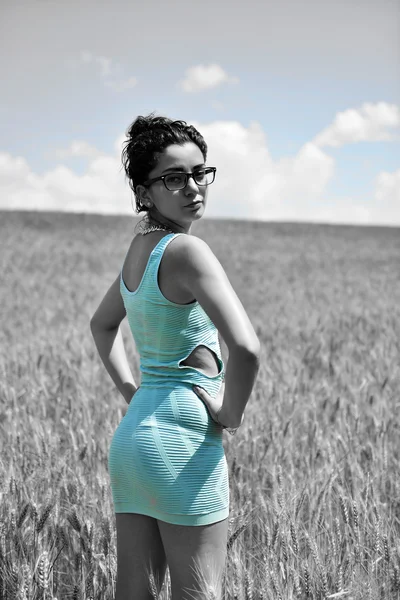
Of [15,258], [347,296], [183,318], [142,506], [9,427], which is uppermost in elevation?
[15,258]

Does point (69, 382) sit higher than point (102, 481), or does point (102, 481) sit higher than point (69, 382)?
point (69, 382)

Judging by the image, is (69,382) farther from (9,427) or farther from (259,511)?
(259,511)

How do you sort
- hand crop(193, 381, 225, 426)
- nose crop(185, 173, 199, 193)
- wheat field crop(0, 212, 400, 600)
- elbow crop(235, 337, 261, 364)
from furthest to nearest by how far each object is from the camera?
wheat field crop(0, 212, 400, 600) < nose crop(185, 173, 199, 193) < hand crop(193, 381, 225, 426) < elbow crop(235, 337, 261, 364)

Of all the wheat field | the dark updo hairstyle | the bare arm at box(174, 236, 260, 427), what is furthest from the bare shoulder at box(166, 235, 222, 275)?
the wheat field

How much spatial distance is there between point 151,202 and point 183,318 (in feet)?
1.06

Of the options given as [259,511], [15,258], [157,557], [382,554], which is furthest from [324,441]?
[15,258]

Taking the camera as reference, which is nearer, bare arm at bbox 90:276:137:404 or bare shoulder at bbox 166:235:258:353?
bare shoulder at bbox 166:235:258:353

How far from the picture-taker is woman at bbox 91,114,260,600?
1250 mm

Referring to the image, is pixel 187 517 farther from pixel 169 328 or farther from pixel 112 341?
pixel 112 341

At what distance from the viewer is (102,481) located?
6.56 feet

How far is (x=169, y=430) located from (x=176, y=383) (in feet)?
0.36

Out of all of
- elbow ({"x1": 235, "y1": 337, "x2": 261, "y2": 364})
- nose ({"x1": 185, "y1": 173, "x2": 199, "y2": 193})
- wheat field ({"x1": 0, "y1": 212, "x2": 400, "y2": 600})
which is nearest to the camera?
elbow ({"x1": 235, "y1": 337, "x2": 261, "y2": 364})

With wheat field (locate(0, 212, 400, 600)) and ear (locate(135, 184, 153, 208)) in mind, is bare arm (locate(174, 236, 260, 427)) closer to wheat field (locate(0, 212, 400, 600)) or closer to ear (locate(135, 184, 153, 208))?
ear (locate(135, 184, 153, 208))

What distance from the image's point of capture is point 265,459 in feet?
8.23
